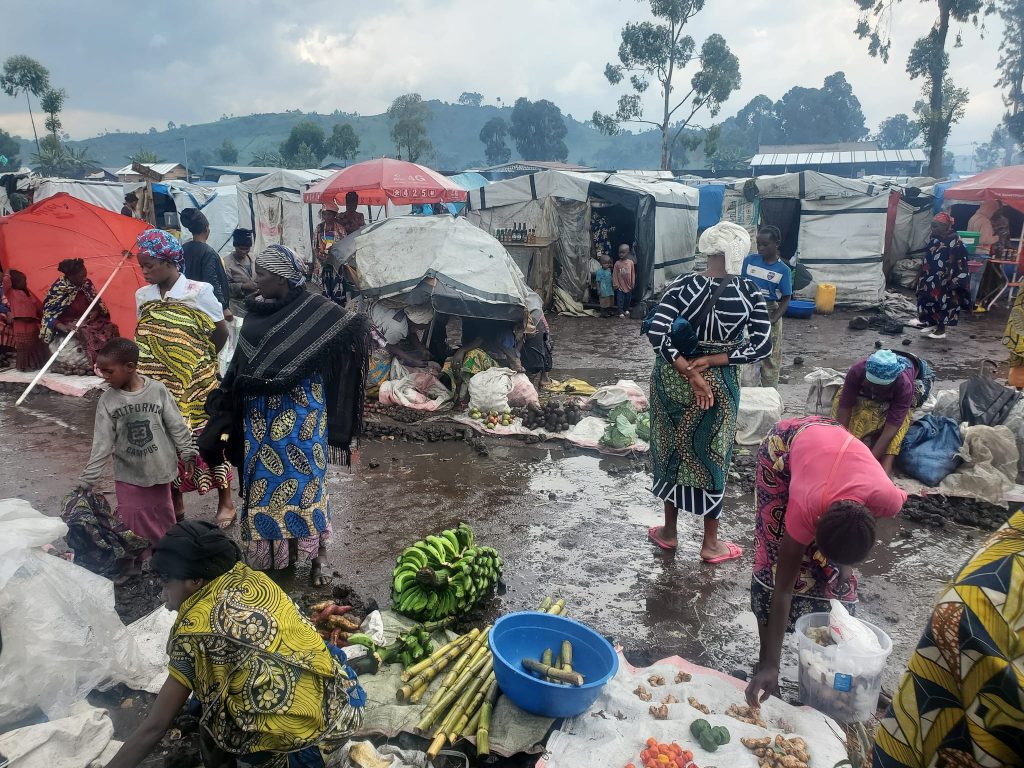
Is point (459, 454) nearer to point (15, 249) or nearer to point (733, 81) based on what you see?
point (15, 249)

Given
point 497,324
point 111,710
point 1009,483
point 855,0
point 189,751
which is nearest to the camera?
point 189,751

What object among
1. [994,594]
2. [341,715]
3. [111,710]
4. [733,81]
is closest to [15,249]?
[111,710]

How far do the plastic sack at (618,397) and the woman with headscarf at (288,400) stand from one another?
394cm

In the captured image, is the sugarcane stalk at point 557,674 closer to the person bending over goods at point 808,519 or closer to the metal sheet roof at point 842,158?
the person bending over goods at point 808,519

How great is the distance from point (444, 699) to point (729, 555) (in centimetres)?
240

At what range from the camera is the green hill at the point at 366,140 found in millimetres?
139500

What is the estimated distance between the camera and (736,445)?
6781mm

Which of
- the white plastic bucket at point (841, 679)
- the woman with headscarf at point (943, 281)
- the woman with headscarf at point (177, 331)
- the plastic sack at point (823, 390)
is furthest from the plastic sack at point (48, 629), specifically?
the woman with headscarf at point (943, 281)

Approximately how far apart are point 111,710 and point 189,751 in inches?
21.0

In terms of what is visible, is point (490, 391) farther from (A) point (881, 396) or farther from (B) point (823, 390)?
(A) point (881, 396)

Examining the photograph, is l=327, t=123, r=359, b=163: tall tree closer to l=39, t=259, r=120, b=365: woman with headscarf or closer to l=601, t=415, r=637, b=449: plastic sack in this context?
l=39, t=259, r=120, b=365: woman with headscarf

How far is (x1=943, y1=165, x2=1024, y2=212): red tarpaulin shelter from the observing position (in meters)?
12.1

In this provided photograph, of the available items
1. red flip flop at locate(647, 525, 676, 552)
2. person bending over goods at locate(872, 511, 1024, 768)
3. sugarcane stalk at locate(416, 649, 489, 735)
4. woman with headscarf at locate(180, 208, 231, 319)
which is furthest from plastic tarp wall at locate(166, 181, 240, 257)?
person bending over goods at locate(872, 511, 1024, 768)

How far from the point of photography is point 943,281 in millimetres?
11453
